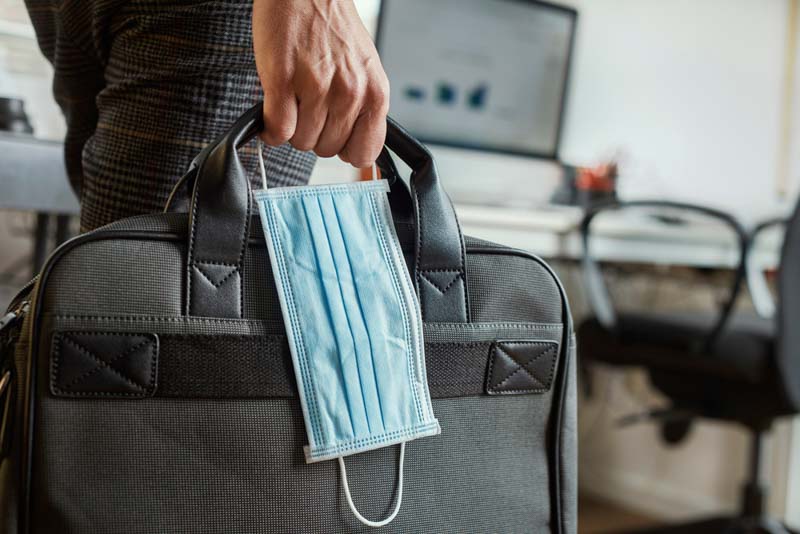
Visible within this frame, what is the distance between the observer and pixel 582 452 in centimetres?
246

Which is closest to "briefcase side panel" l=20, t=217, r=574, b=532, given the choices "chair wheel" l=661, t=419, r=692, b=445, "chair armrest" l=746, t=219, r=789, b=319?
"chair armrest" l=746, t=219, r=789, b=319

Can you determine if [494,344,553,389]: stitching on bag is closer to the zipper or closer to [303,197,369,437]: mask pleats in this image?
[303,197,369,437]: mask pleats

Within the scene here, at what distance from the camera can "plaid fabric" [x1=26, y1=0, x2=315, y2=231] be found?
2.14ft

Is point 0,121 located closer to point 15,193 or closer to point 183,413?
point 15,193

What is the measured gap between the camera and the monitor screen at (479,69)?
1.93 metres

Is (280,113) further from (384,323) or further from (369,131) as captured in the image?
(384,323)

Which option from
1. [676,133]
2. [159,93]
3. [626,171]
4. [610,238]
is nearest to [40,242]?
[159,93]

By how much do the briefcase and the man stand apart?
4 cm

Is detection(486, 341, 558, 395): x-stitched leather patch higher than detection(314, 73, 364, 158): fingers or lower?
lower

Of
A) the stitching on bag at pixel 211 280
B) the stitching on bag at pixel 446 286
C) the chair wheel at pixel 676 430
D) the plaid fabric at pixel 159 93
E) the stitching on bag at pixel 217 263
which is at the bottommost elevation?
the chair wheel at pixel 676 430

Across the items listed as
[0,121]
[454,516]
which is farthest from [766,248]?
[0,121]

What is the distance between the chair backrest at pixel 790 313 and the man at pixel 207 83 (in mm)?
946

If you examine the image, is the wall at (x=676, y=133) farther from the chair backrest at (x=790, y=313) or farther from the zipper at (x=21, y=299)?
the zipper at (x=21, y=299)

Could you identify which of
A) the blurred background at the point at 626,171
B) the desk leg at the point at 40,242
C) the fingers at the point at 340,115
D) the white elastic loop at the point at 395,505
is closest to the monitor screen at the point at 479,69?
the blurred background at the point at 626,171
